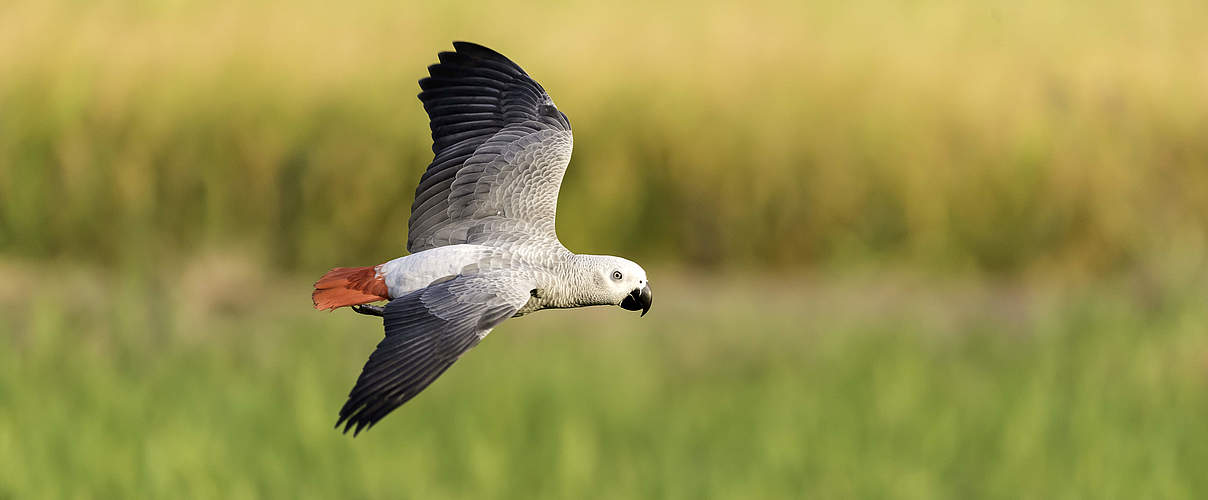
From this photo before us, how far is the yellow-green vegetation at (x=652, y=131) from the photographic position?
4492 millimetres

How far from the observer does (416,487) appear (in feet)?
13.9

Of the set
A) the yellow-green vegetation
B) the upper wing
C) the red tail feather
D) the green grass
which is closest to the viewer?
the red tail feather

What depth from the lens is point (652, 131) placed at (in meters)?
4.58

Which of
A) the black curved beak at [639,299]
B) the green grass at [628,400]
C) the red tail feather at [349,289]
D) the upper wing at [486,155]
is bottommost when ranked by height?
the green grass at [628,400]

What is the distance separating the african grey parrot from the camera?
1.61m

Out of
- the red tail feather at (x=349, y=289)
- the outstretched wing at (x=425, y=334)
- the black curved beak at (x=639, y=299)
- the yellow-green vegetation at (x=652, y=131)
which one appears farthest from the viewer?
the yellow-green vegetation at (x=652, y=131)

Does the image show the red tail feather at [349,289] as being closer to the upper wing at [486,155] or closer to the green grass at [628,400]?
the upper wing at [486,155]

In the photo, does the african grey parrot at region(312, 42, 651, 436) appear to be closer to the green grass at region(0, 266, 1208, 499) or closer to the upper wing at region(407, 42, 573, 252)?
the upper wing at region(407, 42, 573, 252)

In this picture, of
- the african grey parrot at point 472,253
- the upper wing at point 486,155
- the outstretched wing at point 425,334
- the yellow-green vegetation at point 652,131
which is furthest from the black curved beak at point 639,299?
the yellow-green vegetation at point 652,131

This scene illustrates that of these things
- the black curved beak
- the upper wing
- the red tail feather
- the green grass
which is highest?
the upper wing

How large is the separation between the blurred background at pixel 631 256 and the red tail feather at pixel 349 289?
6.80ft

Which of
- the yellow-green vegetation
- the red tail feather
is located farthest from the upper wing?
the yellow-green vegetation

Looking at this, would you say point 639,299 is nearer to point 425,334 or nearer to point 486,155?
point 425,334

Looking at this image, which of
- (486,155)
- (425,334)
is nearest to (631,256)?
(486,155)
